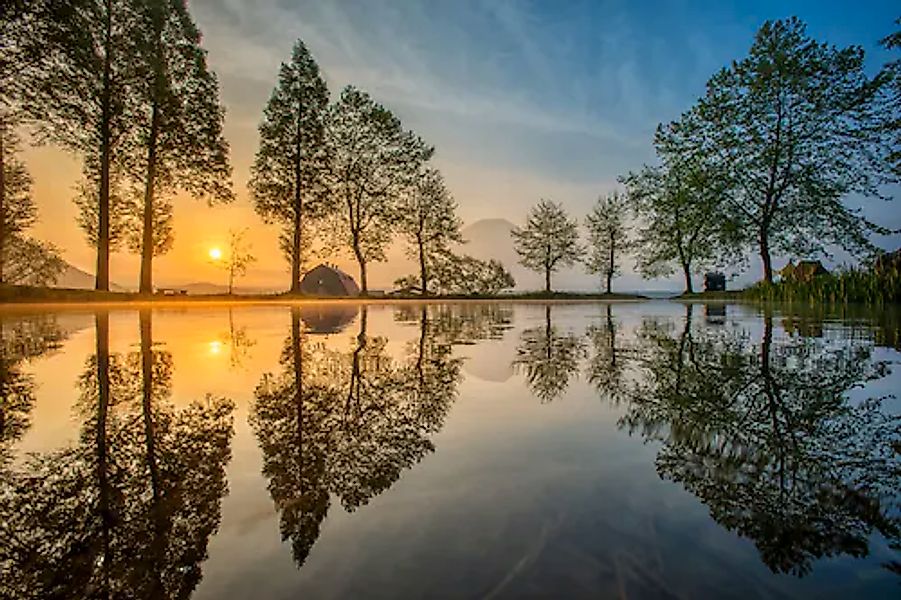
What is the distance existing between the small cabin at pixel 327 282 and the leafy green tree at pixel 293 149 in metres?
13.9

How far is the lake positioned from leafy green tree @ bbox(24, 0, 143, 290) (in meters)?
16.1

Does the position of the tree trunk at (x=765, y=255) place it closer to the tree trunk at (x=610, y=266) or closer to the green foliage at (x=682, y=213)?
the green foliage at (x=682, y=213)

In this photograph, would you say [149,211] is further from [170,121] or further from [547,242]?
[547,242]

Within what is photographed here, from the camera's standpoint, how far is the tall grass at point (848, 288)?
1044 centimetres

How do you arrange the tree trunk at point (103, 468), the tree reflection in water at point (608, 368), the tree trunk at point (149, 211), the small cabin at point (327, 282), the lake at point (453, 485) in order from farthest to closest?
1. the small cabin at point (327, 282)
2. the tree trunk at point (149, 211)
3. the tree reflection in water at point (608, 368)
4. the tree trunk at point (103, 468)
5. the lake at point (453, 485)

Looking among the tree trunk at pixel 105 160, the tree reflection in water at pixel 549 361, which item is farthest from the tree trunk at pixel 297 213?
the tree reflection in water at pixel 549 361

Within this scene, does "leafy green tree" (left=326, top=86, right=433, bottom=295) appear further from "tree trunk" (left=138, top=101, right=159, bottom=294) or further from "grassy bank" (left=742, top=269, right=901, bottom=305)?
"grassy bank" (left=742, top=269, right=901, bottom=305)

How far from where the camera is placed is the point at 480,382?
9.68 feet

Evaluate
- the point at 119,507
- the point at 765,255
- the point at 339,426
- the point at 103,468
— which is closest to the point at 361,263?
the point at 765,255

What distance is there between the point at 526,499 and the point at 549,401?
120cm

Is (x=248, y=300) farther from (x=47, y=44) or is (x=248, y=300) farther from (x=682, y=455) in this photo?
(x=682, y=455)

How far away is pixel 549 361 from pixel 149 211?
1760cm

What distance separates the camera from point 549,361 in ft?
12.3

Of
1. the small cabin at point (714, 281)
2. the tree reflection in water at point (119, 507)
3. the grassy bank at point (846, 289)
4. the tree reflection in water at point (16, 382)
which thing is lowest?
the tree reflection in water at point (119, 507)
